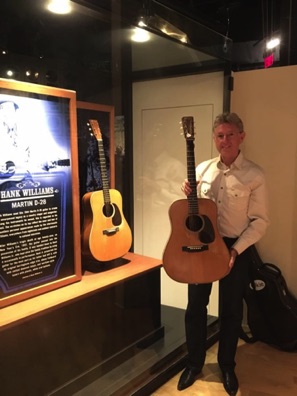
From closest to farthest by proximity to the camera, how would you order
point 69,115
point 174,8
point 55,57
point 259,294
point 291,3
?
point 69,115
point 55,57
point 174,8
point 259,294
point 291,3

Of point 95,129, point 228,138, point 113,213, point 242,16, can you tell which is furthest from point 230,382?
point 242,16

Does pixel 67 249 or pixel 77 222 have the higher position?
pixel 77 222

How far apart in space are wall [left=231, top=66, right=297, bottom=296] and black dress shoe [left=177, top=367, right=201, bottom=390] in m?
1.02

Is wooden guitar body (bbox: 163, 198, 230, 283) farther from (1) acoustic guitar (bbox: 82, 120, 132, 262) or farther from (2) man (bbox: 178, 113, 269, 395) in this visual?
(1) acoustic guitar (bbox: 82, 120, 132, 262)

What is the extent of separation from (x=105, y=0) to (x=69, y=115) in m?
0.63

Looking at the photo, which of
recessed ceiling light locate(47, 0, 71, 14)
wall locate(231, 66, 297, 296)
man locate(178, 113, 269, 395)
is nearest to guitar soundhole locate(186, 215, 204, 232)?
man locate(178, 113, 269, 395)

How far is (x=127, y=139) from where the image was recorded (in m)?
2.76

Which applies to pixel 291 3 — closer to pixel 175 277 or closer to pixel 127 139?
pixel 127 139

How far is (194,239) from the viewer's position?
82.4 inches

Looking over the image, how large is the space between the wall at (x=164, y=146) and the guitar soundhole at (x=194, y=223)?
860 mm

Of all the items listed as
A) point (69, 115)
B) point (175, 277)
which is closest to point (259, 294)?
point (175, 277)

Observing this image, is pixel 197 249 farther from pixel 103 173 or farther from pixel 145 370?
pixel 145 370

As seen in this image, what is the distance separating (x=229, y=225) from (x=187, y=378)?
918 mm

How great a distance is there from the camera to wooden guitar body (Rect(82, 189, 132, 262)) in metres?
2.09
